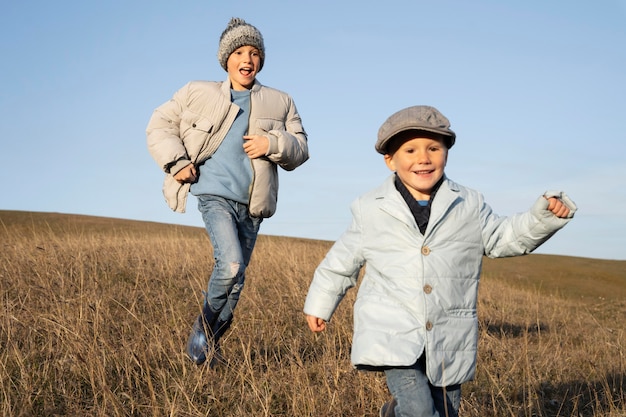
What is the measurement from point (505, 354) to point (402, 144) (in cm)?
333

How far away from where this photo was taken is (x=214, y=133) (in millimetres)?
4941

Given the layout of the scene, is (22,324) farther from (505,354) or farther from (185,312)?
(505,354)

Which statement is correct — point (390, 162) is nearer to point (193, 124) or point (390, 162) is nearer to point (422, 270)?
point (422, 270)

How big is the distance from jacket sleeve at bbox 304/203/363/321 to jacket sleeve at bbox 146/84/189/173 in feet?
6.51

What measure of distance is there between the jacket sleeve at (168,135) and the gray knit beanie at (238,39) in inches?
15.7

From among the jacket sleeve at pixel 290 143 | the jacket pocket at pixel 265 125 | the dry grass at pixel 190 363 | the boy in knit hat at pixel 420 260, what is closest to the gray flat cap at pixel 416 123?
the boy in knit hat at pixel 420 260

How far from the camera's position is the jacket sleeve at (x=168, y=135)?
4867 millimetres

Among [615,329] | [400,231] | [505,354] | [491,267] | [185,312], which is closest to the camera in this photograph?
[400,231]

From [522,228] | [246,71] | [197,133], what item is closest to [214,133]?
[197,133]

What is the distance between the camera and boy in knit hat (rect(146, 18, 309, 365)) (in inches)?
186

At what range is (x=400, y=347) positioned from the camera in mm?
2926

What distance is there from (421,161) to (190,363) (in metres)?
2.36

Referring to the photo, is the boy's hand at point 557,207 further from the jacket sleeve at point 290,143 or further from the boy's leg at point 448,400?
the jacket sleeve at point 290,143

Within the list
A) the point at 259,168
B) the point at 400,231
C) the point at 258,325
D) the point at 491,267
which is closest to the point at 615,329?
the point at 258,325
